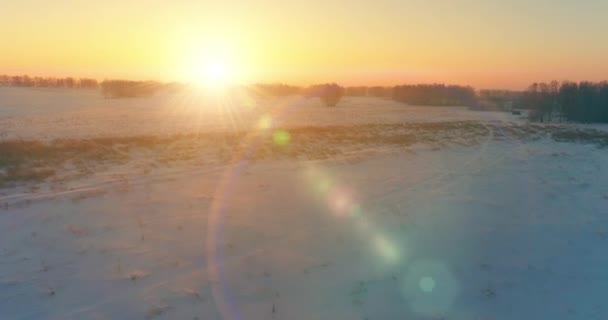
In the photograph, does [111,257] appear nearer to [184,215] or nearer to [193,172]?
[184,215]

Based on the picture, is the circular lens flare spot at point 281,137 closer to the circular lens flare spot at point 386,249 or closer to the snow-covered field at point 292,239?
the snow-covered field at point 292,239

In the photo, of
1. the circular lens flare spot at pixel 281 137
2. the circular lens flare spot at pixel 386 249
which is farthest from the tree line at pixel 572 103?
the circular lens flare spot at pixel 386 249

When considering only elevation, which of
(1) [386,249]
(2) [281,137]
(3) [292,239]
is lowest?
(1) [386,249]

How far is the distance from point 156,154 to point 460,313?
16.5 meters

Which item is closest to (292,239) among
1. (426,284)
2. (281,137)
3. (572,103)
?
(426,284)

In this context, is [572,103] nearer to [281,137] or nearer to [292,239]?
[281,137]

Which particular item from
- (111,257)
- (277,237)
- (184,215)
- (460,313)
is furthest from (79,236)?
(460,313)

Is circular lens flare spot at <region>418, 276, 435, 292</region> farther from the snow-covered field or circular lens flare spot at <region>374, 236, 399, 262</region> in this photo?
circular lens flare spot at <region>374, 236, 399, 262</region>

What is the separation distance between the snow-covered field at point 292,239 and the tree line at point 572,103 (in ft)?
201

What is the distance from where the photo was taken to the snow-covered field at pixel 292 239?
24.2 ft

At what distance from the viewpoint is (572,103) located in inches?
2766

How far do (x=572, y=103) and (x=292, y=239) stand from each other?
79.2 meters

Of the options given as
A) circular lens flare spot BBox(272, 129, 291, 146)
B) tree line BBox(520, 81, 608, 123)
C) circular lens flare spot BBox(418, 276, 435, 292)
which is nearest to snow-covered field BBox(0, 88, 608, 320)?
circular lens flare spot BBox(418, 276, 435, 292)

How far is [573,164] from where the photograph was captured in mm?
22125
